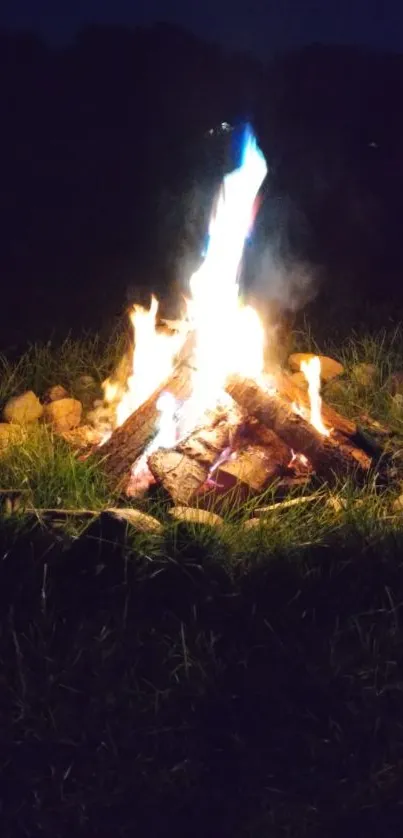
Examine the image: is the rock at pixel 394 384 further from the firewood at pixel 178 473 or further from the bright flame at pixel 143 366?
the firewood at pixel 178 473

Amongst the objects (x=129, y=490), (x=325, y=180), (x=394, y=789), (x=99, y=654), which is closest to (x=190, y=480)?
(x=129, y=490)

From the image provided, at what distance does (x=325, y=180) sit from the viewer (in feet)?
20.6

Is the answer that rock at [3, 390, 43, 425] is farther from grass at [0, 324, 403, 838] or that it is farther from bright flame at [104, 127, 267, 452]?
grass at [0, 324, 403, 838]

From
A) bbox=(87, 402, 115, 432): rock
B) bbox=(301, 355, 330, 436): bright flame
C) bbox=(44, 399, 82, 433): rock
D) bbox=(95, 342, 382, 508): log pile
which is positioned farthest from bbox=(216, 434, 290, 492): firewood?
bbox=(44, 399, 82, 433): rock

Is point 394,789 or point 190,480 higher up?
point 190,480

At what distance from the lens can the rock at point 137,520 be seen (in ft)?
10.2

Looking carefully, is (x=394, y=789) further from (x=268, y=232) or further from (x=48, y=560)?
(x=268, y=232)

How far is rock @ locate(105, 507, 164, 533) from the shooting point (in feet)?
10.2

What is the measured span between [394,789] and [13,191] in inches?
178

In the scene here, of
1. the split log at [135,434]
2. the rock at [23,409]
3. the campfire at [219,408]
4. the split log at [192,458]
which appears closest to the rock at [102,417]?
the campfire at [219,408]

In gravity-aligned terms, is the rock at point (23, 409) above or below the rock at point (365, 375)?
below

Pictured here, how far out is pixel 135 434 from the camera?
12.5 ft

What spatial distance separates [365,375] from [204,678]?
2.30 m

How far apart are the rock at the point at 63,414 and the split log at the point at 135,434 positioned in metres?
0.45
